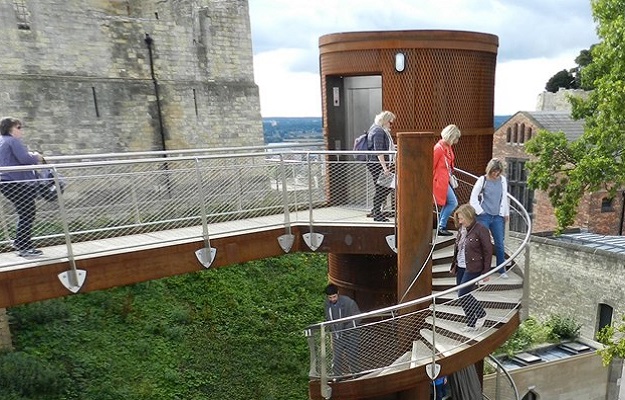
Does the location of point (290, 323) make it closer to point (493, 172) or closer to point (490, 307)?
point (490, 307)

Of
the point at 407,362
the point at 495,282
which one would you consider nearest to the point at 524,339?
the point at 495,282

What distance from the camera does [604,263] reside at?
52.8 ft

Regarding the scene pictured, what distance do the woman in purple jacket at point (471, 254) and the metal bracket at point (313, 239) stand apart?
82.1 inches

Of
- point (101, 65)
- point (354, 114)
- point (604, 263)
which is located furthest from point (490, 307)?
point (101, 65)

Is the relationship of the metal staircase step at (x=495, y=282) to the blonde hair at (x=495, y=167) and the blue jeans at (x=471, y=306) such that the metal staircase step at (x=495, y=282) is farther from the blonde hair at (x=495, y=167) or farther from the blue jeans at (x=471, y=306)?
the blonde hair at (x=495, y=167)

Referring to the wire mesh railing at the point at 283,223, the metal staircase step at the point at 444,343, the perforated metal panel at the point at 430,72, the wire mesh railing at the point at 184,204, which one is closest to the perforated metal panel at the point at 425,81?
the perforated metal panel at the point at 430,72

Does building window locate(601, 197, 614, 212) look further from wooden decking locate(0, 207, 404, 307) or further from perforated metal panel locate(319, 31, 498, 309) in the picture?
wooden decking locate(0, 207, 404, 307)

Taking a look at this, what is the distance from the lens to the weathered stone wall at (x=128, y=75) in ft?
52.3

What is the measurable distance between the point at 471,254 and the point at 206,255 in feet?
11.2

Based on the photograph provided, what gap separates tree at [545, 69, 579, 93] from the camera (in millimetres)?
42156

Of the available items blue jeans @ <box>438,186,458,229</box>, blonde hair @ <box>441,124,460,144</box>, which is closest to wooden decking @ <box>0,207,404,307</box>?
blue jeans @ <box>438,186,458,229</box>

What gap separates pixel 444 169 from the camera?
21.1 ft

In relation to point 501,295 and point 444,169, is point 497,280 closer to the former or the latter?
point 501,295

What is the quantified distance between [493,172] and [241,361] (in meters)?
8.27
